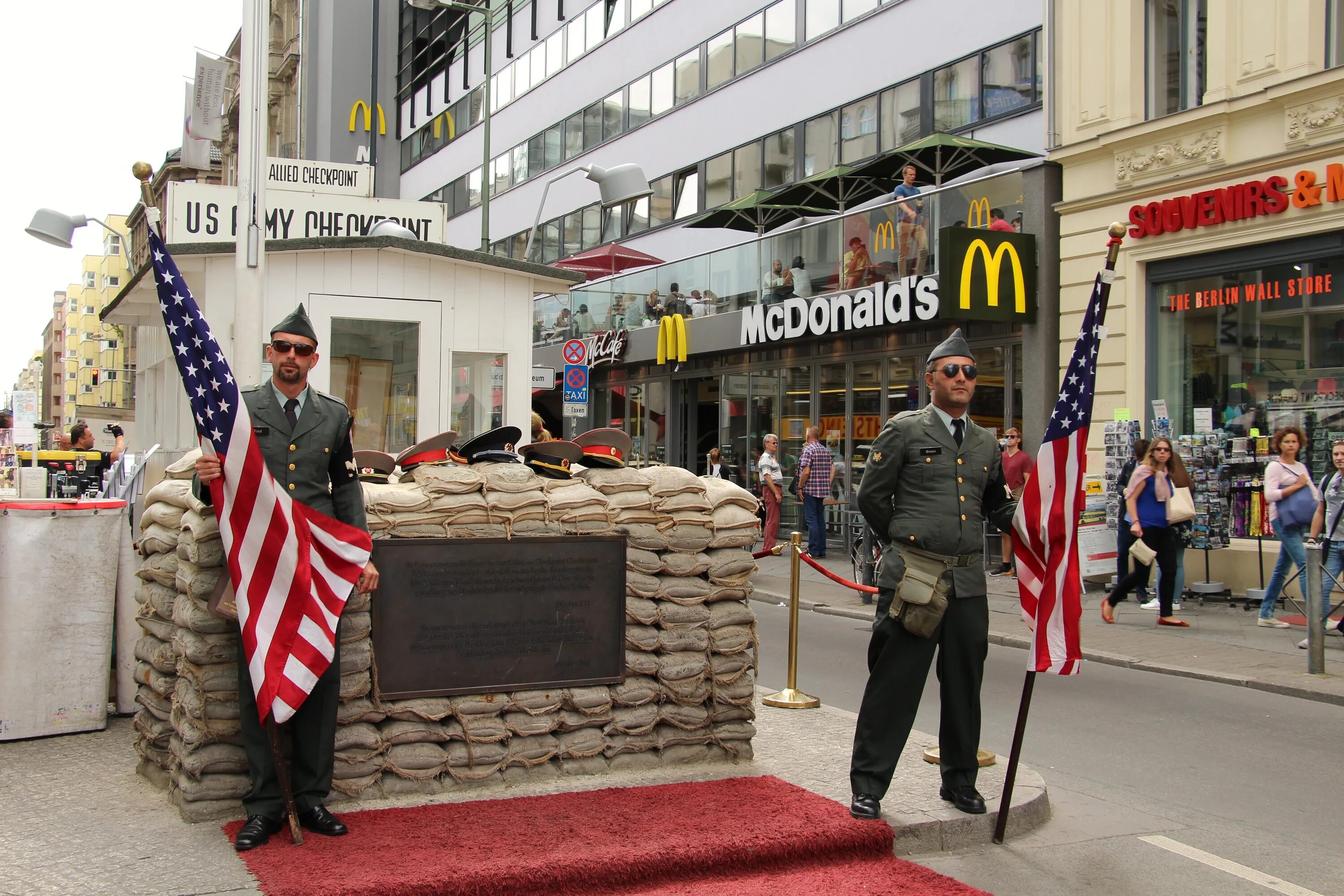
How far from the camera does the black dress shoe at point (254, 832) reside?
460 centimetres

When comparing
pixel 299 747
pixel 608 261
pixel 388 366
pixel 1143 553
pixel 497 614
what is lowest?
pixel 299 747

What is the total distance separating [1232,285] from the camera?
1505 cm

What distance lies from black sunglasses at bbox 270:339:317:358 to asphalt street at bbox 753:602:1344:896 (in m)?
3.32

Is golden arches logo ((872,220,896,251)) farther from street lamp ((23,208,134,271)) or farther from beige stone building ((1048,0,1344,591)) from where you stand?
street lamp ((23,208,134,271))

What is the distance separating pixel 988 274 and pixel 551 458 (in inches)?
493

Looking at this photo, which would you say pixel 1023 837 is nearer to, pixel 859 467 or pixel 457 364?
pixel 457 364

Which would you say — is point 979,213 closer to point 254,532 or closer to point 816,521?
point 816,521

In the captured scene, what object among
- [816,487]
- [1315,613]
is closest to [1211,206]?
[1315,613]

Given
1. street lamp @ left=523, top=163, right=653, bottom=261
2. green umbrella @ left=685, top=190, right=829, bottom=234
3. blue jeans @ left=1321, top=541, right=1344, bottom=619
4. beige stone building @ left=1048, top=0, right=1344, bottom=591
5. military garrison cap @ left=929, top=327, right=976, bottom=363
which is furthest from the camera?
green umbrella @ left=685, top=190, right=829, bottom=234

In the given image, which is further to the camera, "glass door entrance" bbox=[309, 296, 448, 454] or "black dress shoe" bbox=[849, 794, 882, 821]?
"glass door entrance" bbox=[309, 296, 448, 454]

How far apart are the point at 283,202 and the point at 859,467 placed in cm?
1226

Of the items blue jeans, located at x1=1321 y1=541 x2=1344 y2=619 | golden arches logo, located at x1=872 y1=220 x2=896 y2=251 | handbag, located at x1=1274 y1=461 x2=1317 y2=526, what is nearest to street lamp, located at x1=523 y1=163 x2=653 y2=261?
golden arches logo, located at x1=872 y1=220 x2=896 y2=251

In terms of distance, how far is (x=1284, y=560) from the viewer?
12422 millimetres

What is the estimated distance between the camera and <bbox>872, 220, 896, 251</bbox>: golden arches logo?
19.1 meters
